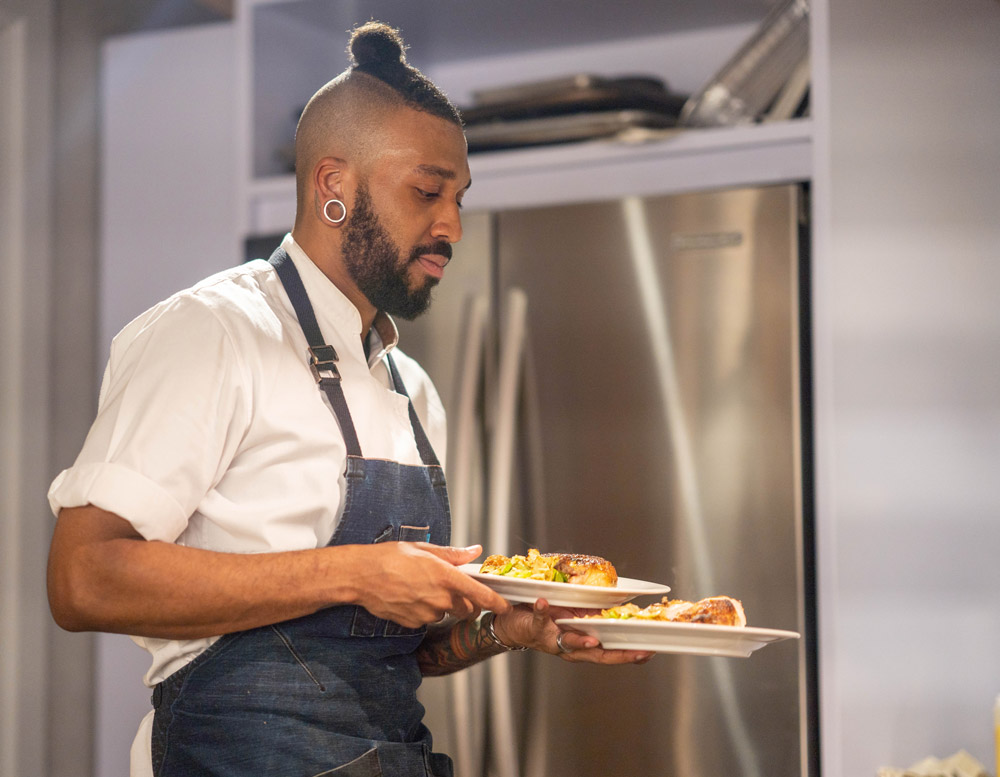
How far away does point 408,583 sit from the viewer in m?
1.17

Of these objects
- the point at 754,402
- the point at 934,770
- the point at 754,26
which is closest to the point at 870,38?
the point at 754,26

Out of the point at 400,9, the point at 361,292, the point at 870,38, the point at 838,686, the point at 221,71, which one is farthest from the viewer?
the point at 221,71

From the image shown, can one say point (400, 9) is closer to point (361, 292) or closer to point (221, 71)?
point (221, 71)

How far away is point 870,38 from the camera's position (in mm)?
1965

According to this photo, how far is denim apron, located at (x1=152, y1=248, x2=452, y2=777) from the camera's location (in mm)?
1189

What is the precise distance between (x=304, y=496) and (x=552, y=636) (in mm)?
376

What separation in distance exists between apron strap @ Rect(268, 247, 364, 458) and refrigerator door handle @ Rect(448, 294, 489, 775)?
73 cm

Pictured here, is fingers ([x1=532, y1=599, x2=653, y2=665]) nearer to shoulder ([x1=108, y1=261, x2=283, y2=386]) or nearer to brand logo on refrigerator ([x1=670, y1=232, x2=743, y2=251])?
shoulder ([x1=108, y1=261, x2=283, y2=386])

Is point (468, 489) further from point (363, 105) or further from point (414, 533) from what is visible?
point (363, 105)

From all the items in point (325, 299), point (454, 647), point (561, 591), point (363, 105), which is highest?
point (363, 105)

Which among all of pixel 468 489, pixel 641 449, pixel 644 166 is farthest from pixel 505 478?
pixel 644 166

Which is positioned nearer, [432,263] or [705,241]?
[432,263]

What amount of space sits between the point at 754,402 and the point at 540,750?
77 centimetres

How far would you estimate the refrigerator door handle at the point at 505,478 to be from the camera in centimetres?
201
